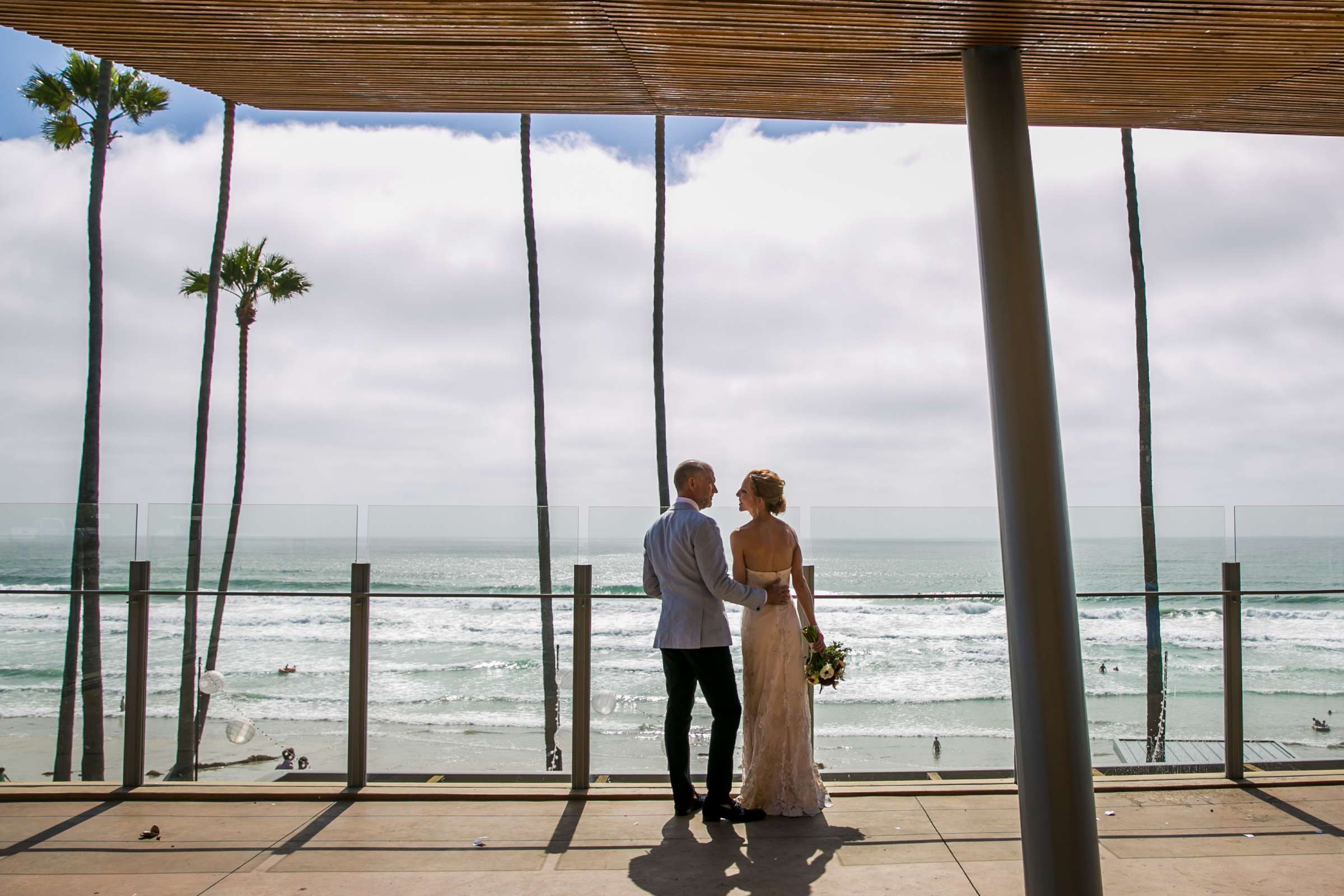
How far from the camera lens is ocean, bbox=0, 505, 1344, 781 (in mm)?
5328

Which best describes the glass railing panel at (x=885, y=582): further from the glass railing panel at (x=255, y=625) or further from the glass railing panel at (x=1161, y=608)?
the glass railing panel at (x=255, y=625)

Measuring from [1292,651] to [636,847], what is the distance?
12414mm

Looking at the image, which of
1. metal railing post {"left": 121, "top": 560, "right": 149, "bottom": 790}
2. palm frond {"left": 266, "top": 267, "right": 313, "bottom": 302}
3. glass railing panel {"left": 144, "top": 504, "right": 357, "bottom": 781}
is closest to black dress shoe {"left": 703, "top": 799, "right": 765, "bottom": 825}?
glass railing panel {"left": 144, "top": 504, "right": 357, "bottom": 781}

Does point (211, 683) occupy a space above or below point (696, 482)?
below

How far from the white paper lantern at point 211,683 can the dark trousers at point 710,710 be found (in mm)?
3515

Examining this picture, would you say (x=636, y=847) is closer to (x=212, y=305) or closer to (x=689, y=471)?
(x=689, y=471)

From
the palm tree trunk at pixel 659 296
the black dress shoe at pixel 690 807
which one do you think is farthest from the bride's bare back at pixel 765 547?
the palm tree trunk at pixel 659 296

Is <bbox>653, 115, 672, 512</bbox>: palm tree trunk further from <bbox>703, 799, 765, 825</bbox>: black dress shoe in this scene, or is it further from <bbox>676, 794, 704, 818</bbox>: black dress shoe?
<bbox>703, 799, 765, 825</bbox>: black dress shoe

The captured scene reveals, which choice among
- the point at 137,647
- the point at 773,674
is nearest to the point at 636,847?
the point at 773,674

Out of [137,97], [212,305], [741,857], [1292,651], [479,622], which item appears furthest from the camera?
[137,97]

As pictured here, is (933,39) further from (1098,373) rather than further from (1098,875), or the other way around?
(1098,373)

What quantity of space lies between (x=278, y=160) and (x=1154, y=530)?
2963 centimetres

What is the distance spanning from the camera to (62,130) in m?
19.2

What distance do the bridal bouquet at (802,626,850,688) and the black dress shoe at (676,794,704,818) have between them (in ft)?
2.51
